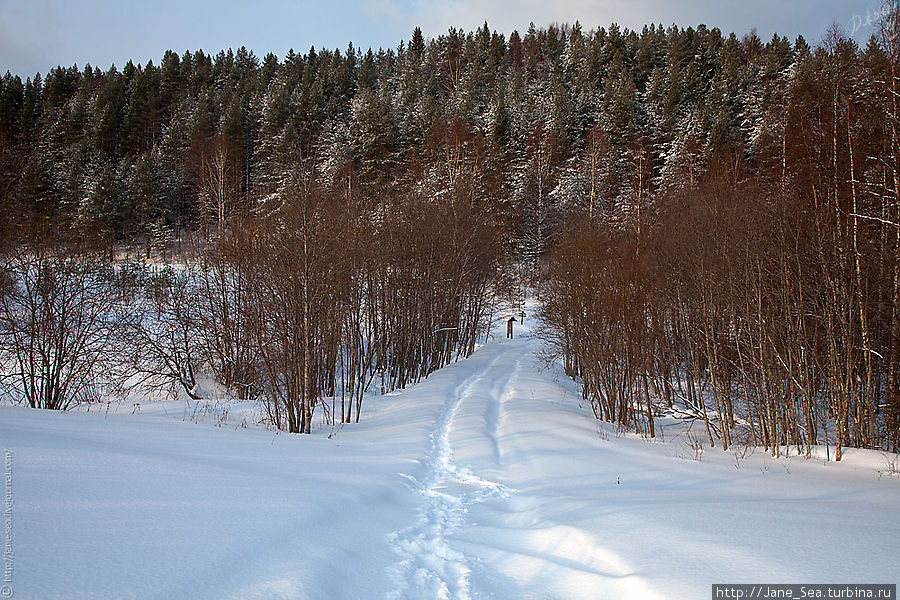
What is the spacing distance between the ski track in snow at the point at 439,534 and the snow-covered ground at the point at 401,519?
0.03 m

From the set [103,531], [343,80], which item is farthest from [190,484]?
[343,80]

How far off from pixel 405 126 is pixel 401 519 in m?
40.1

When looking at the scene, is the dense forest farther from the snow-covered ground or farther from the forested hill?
the snow-covered ground

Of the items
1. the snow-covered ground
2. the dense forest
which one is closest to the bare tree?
the dense forest

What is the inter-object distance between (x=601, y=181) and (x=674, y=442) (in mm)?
28090

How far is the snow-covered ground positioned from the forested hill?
20.0m

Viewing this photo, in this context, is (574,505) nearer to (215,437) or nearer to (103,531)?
(103,531)

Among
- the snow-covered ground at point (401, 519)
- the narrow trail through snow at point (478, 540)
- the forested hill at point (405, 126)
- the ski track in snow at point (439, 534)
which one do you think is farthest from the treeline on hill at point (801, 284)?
the forested hill at point (405, 126)

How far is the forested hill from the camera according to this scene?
33344 millimetres

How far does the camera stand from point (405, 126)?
41.4 metres

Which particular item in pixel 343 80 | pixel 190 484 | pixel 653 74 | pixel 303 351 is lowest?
pixel 190 484

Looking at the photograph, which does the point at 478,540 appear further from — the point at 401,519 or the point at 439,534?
the point at 401,519

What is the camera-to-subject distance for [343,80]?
5462 cm

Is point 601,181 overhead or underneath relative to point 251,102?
underneath
